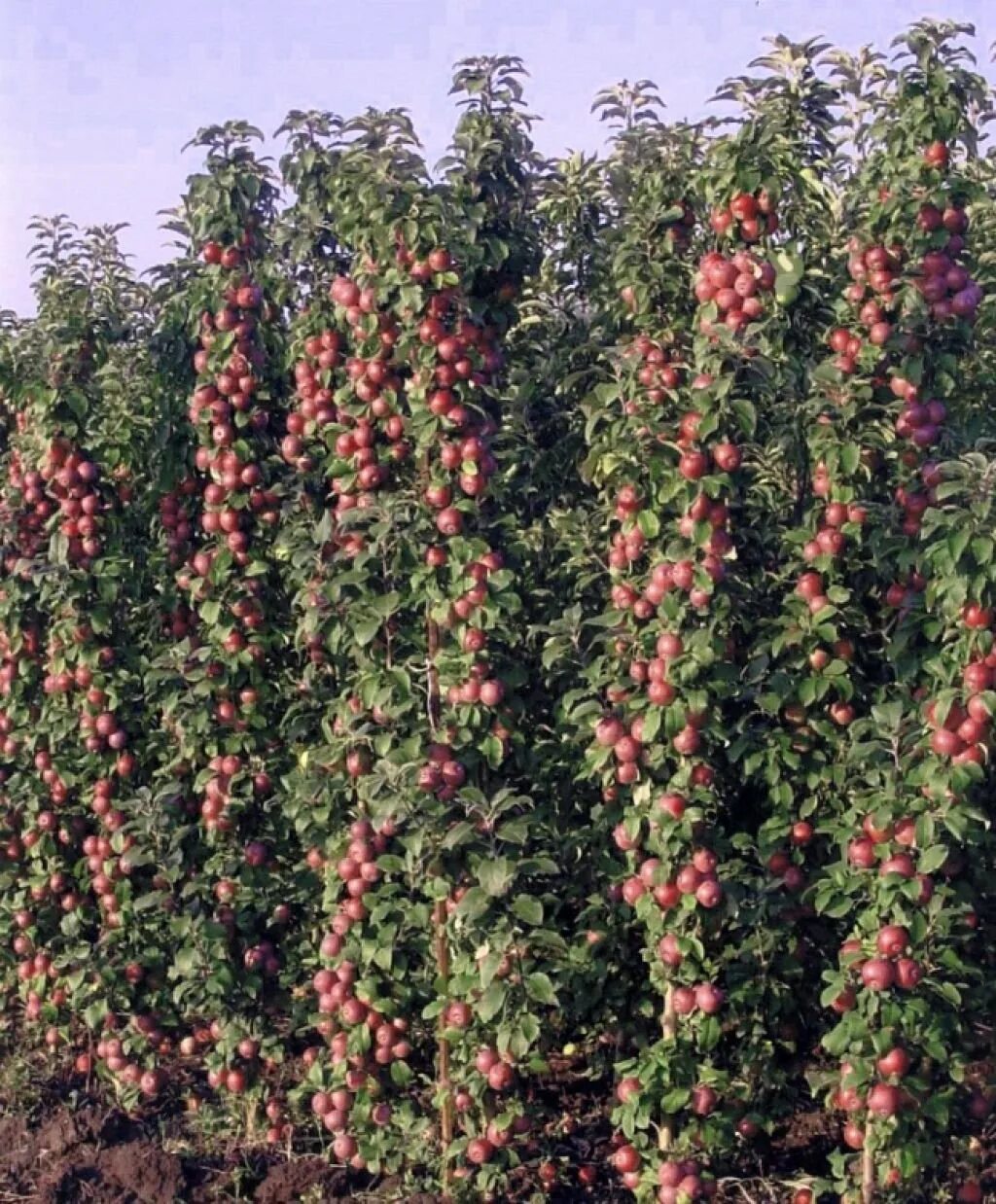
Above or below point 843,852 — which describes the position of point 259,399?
above

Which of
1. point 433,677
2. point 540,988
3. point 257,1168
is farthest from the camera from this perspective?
point 257,1168

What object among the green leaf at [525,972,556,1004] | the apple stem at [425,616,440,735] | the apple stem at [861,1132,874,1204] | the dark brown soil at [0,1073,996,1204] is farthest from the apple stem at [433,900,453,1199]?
the apple stem at [861,1132,874,1204]

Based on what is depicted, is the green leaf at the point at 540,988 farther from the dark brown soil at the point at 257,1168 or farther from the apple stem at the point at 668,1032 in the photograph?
the dark brown soil at the point at 257,1168

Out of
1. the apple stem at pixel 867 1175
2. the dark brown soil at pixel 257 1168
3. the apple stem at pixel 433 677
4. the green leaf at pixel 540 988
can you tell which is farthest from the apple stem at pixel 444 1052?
the apple stem at pixel 867 1175

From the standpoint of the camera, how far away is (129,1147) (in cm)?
552

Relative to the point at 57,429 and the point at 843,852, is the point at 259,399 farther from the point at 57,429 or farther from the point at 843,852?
the point at 843,852

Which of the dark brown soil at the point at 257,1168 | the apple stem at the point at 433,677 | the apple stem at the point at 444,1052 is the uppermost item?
the apple stem at the point at 433,677

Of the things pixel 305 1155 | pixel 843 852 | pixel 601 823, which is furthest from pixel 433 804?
pixel 305 1155

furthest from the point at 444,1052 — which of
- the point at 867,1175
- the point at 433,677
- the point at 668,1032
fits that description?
the point at 867,1175

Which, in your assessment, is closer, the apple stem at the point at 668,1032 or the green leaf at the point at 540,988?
the green leaf at the point at 540,988

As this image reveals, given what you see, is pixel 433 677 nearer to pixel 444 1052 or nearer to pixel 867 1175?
pixel 444 1052

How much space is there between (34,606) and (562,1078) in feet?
10.6

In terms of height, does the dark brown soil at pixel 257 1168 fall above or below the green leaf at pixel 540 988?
below

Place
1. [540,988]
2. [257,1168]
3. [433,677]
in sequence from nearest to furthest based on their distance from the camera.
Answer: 1. [540,988]
2. [433,677]
3. [257,1168]
